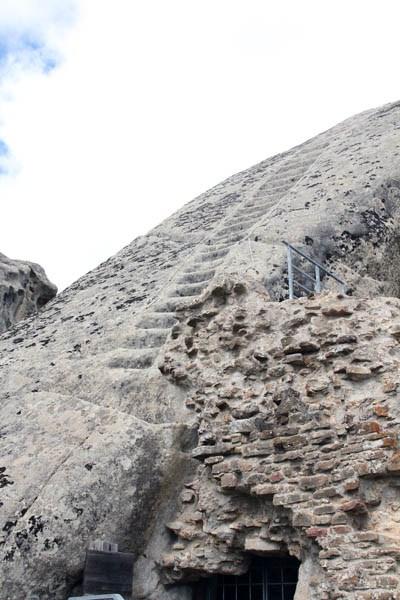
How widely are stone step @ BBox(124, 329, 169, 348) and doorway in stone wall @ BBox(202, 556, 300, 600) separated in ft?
12.8

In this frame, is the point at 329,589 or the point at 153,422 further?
the point at 153,422

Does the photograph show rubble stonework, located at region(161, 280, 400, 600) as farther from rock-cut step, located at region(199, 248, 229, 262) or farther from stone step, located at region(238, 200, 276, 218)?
stone step, located at region(238, 200, 276, 218)

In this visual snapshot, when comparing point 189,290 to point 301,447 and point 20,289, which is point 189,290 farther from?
point 20,289

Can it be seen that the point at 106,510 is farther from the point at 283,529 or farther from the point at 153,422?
the point at 283,529

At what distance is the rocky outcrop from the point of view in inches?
714

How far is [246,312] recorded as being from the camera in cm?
955

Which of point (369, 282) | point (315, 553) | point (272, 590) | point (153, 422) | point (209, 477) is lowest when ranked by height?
point (272, 590)

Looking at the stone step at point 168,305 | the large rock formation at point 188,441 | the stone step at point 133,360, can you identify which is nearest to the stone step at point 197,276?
the large rock formation at point 188,441

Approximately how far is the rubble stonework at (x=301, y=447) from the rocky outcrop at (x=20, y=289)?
9.50m

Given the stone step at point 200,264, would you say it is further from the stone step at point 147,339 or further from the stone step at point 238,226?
the stone step at point 147,339

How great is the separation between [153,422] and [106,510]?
153 centimetres

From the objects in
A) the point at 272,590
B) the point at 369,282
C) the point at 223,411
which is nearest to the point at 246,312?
the point at 223,411

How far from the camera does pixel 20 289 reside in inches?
737

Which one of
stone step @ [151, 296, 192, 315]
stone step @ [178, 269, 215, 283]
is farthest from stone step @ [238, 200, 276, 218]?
stone step @ [151, 296, 192, 315]
